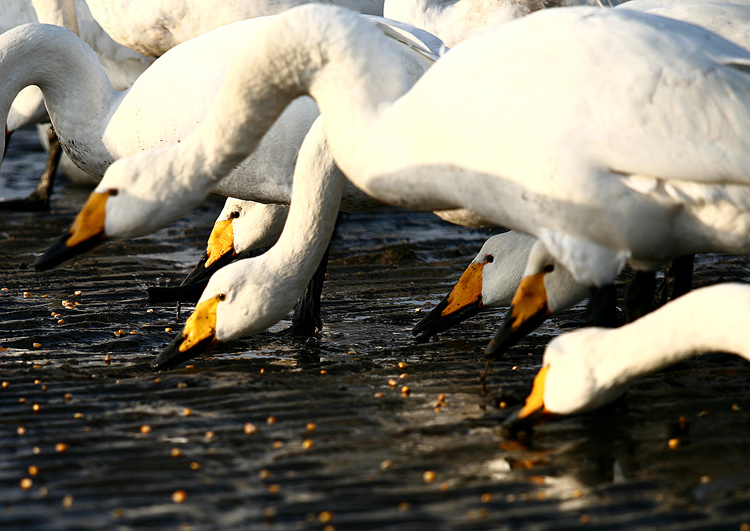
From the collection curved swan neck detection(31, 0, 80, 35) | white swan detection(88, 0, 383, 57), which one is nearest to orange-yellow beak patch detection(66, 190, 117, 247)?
white swan detection(88, 0, 383, 57)

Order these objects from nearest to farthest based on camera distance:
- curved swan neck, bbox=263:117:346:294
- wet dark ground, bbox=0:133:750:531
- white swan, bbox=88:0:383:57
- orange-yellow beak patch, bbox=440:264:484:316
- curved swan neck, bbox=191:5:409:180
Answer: wet dark ground, bbox=0:133:750:531, curved swan neck, bbox=191:5:409:180, curved swan neck, bbox=263:117:346:294, orange-yellow beak patch, bbox=440:264:484:316, white swan, bbox=88:0:383:57

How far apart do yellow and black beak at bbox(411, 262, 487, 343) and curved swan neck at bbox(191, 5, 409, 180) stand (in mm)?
1661

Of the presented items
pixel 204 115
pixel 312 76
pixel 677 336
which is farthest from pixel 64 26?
pixel 677 336

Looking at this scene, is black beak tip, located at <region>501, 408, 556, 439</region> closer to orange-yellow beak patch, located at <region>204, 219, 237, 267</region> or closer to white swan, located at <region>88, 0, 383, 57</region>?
orange-yellow beak patch, located at <region>204, 219, 237, 267</region>

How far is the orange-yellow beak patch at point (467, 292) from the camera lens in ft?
21.7

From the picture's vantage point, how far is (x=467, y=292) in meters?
6.66

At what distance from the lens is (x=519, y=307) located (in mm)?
5375

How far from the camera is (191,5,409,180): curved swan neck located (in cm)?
519

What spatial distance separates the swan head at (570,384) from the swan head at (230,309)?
5.60 feet

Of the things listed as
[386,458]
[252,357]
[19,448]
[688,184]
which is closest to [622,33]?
[688,184]

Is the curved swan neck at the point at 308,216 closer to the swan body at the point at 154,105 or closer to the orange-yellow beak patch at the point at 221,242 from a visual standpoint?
the swan body at the point at 154,105

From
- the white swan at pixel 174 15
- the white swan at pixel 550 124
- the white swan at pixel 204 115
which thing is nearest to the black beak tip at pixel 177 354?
the white swan at pixel 204 115

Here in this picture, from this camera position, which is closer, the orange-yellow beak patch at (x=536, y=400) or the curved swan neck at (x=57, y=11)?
the orange-yellow beak patch at (x=536, y=400)

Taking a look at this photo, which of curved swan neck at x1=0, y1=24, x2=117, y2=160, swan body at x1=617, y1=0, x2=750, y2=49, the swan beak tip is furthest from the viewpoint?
curved swan neck at x1=0, y1=24, x2=117, y2=160
